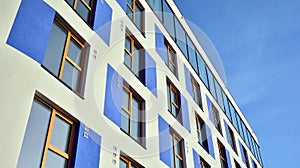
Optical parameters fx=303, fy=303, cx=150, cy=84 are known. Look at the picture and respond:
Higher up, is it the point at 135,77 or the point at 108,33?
the point at 108,33

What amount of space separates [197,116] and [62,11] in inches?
Result: 319

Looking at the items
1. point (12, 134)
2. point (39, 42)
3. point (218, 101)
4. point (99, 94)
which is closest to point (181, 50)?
point (218, 101)

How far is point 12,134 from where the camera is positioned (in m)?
4.68

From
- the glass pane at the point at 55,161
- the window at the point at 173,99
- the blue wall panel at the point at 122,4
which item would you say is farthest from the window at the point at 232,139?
the glass pane at the point at 55,161

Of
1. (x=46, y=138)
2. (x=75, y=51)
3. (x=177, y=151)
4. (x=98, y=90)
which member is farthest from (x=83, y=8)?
(x=177, y=151)

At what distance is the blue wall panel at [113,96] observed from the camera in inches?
287

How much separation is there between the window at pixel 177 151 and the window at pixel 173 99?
2.89ft

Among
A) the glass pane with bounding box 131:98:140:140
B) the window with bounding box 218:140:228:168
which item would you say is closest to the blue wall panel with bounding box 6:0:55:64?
the glass pane with bounding box 131:98:140:140

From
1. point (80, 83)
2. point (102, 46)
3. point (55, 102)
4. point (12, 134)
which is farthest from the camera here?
point (102, 46)

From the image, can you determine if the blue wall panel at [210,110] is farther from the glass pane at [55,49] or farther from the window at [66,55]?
the glass pane at [55,49]

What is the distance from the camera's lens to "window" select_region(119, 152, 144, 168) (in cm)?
736

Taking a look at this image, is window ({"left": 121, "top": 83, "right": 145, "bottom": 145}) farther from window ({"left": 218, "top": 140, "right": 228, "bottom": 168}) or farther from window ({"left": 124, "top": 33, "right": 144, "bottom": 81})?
window ({"left": 218, "top": 140, "right": 228, "bottom": 168})

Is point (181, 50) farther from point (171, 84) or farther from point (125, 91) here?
point (125, 91)

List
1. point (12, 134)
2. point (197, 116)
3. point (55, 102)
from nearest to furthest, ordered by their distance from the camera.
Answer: point (12, 134) → point (55, 102) → point (197, 116)
